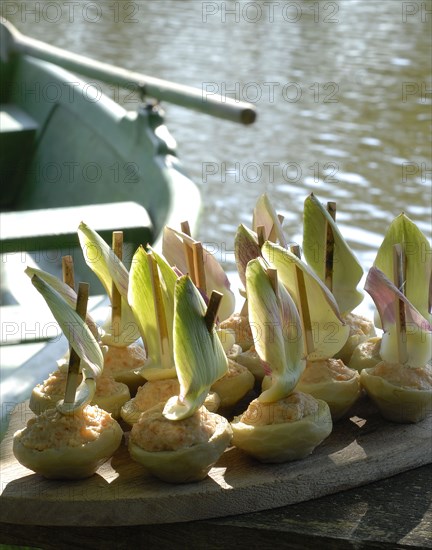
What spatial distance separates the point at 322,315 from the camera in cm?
100

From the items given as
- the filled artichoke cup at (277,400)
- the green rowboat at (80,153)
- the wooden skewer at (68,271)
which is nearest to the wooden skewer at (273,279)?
the filled artichoke cup at (277,400)

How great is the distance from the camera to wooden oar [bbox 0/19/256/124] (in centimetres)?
246

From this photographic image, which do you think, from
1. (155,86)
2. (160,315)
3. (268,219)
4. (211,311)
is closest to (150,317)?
(160,315)

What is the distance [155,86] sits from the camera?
270 centimetres

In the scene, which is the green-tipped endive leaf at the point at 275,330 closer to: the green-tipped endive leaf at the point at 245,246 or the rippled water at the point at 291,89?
the green-tipped endive leaf at the point at 245,246

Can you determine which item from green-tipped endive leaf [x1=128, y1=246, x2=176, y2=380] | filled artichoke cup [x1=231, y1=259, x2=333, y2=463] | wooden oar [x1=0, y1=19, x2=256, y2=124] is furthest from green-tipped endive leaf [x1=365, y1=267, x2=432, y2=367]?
wooden oar [x1=0, y1=19, x2=256, y2=124]

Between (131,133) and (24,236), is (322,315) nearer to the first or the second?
(24,236)

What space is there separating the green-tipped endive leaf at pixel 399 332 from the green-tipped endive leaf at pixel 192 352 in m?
0.19

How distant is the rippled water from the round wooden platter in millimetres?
2503

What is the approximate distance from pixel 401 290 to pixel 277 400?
18 centimetres

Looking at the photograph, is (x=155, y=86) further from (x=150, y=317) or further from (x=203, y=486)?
(x=203, y=486)

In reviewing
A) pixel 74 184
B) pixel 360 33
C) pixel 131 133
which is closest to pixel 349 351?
pixel 131 133

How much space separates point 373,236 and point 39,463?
9.56 feet

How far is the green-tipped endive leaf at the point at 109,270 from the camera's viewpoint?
1.00m
